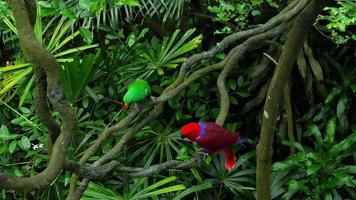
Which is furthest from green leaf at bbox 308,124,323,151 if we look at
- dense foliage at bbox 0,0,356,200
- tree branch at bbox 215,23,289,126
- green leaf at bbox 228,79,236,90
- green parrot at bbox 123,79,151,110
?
green parrot at bbox 123,79,151,110

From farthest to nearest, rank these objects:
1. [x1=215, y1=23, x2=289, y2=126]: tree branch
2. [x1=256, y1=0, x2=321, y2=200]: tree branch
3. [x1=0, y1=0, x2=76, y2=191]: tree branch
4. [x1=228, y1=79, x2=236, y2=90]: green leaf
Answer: [x1=228, y1=79, x2=236, y2=90]: green leaf < [x1=215, y1=23, x2=289, y2=126]: tree branch < [x1=256, y1=0, x2=321, y2=200]: tree branch < [x1=0, y1=0, x2=76, y2=191]: tree branch

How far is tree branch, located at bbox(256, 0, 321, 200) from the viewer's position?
202 centimetres

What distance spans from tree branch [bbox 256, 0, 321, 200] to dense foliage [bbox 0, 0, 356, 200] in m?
0.53

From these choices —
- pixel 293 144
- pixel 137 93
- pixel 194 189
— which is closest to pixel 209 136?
pixel 137 93

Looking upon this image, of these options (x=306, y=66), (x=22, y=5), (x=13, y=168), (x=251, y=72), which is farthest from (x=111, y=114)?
(x=22, y=5)

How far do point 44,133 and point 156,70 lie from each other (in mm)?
746

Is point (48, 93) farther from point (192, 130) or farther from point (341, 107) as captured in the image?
point (341, 107)

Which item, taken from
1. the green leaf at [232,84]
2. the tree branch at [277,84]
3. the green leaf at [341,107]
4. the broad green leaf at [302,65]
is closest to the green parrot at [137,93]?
the tree branch at [277,84]

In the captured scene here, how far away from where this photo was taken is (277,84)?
7.09ft

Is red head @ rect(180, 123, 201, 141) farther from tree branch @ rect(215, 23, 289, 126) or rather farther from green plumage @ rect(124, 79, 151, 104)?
tree branch @ rect(215, 23, 289, 126)

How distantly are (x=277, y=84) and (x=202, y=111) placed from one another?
1.10 metres

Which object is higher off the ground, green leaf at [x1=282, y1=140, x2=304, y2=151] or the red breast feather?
the red breast feather

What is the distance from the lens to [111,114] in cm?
325

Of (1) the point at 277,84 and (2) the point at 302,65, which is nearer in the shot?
(1) the point at 277,84
